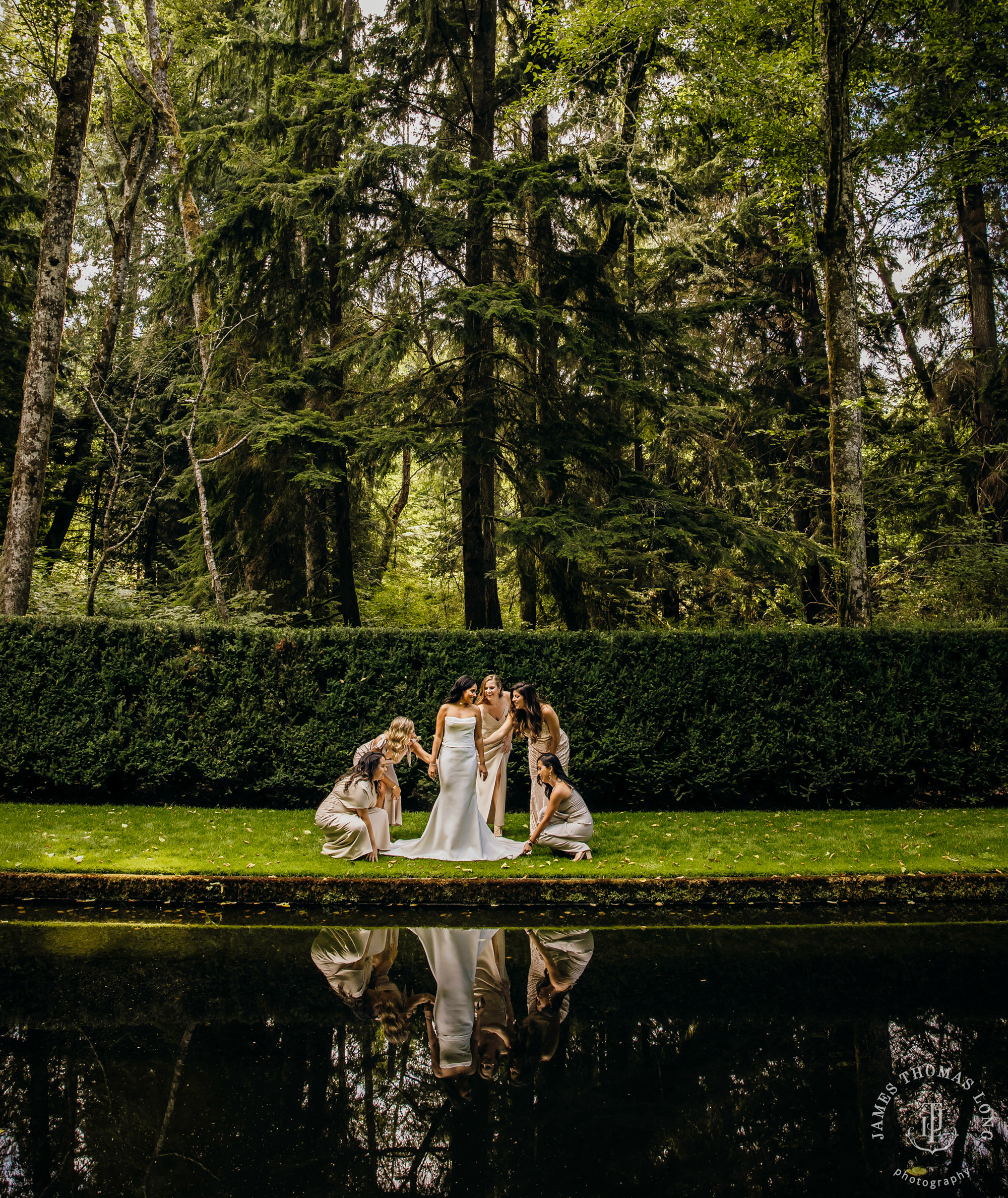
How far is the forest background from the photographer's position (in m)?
13.1

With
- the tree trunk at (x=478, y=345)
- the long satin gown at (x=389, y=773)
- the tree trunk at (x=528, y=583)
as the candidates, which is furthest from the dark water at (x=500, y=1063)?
the tree trunk at (x=528, y=583)

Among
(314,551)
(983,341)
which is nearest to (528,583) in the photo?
(314,551)

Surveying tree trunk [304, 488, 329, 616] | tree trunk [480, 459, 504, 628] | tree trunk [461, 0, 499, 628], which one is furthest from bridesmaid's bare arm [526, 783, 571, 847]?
tree trunk [304, 488, 329, 616]

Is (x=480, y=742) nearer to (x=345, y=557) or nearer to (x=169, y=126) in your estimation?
(x=345, y=557)

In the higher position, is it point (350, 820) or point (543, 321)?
point (543, 321)

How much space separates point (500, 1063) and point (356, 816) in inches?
167

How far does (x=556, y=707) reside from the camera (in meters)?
10.9

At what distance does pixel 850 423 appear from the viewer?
37.8ft

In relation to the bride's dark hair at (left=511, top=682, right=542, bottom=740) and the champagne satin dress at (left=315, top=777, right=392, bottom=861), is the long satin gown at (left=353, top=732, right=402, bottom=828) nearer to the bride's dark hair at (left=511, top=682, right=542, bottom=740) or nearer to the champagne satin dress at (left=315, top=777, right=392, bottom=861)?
the champagne satin dress at (left=315, top=777, right=392, bottom=861)

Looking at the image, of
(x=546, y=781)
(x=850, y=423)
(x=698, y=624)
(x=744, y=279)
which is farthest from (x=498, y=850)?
(x=744, y=279)

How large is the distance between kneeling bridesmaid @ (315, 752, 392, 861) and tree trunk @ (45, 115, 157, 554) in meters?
12.6

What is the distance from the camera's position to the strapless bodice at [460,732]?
8.42 metres

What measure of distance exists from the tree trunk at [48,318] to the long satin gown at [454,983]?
936 centimetres

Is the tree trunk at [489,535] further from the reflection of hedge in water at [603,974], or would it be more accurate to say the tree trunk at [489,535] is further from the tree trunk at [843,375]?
the reflection of hedge in water at [603,974]
